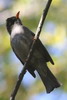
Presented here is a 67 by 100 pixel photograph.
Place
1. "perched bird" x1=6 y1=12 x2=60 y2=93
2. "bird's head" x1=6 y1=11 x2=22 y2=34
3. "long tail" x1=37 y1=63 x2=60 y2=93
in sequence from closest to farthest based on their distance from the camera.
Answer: "long tail" x1=37 y1=63 x2=60 y2=93 → "perched bird" x1=6 y1=12 x2=60 y2=93 → "bird's head" x1=6 y1=11 x2=22 y2=34

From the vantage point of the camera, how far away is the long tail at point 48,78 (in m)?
4.23

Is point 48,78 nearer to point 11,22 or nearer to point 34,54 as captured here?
point 34,54

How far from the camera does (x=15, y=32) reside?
4.79 m

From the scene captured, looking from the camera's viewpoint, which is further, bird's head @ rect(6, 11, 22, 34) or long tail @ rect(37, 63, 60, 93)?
bird's head @ rect(6, 11, 22, 34)

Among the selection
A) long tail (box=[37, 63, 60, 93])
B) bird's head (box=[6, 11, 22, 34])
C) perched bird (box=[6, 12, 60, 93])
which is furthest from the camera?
bird's head (box=[6, 11, 22, 34])

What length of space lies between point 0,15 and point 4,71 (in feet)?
3.34

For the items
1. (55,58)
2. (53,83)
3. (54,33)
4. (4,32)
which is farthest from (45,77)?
(4,32)

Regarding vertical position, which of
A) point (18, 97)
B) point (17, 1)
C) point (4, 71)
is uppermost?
point (17, 1)

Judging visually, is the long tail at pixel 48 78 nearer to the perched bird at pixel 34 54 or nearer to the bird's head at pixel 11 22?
the perched bird at pixel 34 54

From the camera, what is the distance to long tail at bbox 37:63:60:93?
423 centimetres

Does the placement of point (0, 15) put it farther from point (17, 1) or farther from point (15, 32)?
point (15, 32)

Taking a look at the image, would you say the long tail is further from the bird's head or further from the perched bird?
the bird's head

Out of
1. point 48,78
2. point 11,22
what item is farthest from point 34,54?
point 11,22

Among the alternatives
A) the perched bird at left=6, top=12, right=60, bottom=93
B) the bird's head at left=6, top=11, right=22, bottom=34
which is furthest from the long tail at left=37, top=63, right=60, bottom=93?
the bird's head at left=6, top=11, right=22, bottom=34
